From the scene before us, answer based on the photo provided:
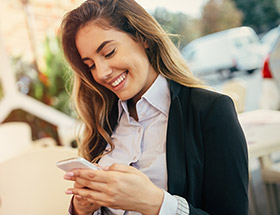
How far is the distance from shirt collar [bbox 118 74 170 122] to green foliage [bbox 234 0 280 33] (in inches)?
143

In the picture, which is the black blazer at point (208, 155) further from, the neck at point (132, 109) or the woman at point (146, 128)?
the neck at point (132, 109)

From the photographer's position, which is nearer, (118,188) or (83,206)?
(118,188)

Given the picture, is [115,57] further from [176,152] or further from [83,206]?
[83,206]

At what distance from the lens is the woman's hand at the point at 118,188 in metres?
0.79

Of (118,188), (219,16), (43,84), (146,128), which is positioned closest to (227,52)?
(219,16)

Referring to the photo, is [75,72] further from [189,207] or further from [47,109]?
[47,109]

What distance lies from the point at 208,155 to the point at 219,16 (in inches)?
151

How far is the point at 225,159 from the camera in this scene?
943 mm

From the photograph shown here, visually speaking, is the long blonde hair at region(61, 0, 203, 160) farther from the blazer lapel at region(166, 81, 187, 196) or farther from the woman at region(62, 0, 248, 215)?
the blazer lapel at region(166, 81, 187, 196)

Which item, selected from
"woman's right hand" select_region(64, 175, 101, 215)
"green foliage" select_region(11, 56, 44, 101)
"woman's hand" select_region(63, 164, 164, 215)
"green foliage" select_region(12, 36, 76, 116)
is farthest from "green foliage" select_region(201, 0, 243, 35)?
"woman's hand" select_region(63, 164, 164, 215)

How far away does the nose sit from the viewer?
107cm

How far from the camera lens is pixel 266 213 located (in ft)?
7.62

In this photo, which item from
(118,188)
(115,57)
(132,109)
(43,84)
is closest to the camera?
(118,188)

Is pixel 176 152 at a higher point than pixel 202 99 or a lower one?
lower
